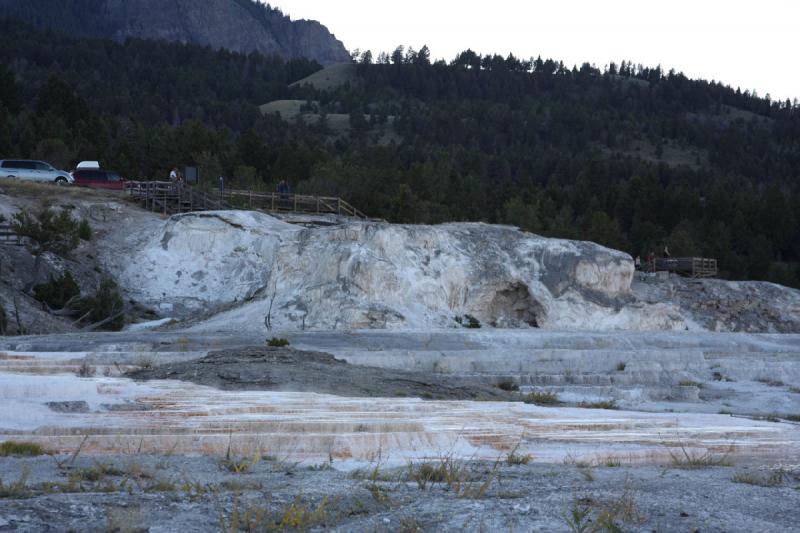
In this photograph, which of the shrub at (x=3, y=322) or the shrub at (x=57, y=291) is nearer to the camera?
the shrub at (x=3, y=322)

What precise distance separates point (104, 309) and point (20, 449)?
25501 millimetres

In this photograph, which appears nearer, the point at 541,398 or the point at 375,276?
the point at 541,398

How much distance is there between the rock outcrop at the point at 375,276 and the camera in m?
31.1

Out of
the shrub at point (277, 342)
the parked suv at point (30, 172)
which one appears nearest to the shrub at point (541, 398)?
the shrub at point (277, 342)

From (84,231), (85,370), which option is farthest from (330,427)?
(84,231)

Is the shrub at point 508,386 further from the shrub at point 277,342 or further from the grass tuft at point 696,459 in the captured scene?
the grass tuft at point 696,459

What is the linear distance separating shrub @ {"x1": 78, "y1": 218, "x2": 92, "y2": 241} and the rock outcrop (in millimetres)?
1681

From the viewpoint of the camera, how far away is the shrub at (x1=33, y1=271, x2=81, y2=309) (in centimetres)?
3369

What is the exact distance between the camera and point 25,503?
648cm

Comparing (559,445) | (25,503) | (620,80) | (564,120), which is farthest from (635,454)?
(620,80)

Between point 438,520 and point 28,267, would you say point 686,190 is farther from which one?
point 438,520

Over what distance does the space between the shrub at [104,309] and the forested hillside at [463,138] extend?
78.3ft

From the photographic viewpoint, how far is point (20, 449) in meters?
8.85

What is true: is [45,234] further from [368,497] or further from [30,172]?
[368,497]
